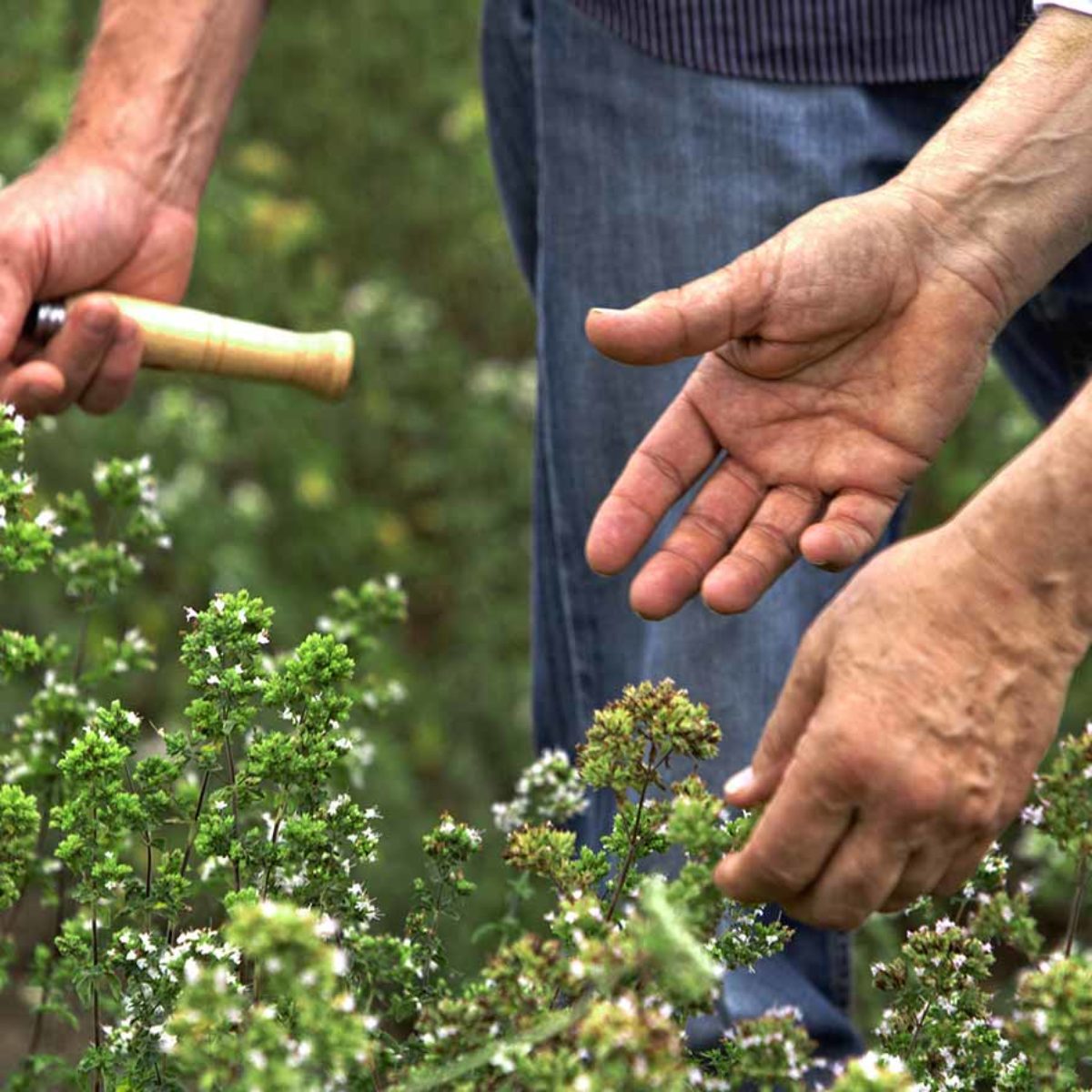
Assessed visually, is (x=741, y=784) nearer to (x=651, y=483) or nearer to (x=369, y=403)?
(x=651, y=483)

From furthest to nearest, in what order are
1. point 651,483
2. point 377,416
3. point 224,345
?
point 377,416 → point 224,345 → point 651,483

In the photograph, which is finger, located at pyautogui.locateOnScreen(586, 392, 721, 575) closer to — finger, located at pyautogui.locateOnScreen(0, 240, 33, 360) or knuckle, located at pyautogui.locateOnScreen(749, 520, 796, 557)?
knuckle, located at pyautogui.locateOnScreen(749, 520, 796, 557)

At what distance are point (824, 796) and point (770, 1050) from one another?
20cm

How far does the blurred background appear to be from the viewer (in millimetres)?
3861

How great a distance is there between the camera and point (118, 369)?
7.12 ft

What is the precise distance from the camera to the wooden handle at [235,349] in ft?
7.16

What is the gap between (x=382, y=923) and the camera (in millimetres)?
3523

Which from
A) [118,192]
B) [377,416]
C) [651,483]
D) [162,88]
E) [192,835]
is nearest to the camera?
[192,835]

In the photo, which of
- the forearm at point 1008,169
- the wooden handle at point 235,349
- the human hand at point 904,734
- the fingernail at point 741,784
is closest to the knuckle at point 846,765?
the human hand at point 904,734

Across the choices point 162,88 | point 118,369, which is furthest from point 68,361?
point 162,88

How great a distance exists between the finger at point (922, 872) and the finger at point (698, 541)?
492 millimetres

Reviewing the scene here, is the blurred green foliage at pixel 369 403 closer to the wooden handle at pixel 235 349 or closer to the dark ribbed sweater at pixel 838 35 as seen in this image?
the wooden handle at pixel 235 349

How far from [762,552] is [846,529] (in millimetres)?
95

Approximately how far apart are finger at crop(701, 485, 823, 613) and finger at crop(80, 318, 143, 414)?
2.71 feet
